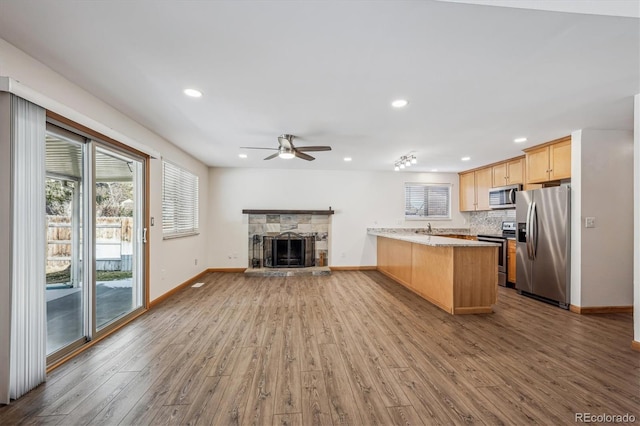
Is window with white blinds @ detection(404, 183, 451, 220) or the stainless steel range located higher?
window with white blinds @ detection(404, 183, 451, 220)

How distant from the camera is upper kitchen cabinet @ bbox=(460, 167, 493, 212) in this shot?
5.96m


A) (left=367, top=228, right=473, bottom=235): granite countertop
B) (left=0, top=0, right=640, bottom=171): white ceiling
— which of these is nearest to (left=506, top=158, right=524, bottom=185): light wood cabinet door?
(left=0, top=0, right=640, bottom=171): white ceiling

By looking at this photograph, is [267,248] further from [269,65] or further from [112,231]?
[269,65]

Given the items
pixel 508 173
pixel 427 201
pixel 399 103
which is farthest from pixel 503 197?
pixel 399 103

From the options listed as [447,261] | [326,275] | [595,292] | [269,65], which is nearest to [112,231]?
[269,65]

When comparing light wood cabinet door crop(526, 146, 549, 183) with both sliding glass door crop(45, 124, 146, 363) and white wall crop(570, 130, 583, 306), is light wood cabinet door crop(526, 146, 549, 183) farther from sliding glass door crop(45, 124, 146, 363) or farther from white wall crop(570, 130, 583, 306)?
sliding glass door crop(45, 124, 146, 363)

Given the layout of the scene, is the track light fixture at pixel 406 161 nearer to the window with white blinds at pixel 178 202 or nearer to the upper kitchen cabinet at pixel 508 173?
the upper kitchen cabinet at pixel 508 173

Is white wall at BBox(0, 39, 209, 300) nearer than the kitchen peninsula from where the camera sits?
Yes

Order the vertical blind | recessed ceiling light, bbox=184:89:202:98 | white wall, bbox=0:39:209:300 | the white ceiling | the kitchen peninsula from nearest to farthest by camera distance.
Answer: the white ceiling < the vertical blind < white wall, bbox=0:39:209:300 < recessed ceiling light, bbox=184:89:202:98 < the kitchen peninsula

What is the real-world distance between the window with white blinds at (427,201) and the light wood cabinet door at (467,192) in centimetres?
30

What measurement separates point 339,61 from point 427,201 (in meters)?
5.66

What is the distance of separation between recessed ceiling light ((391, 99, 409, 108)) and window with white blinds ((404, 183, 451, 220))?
429 centimetres

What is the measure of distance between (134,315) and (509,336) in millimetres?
4486

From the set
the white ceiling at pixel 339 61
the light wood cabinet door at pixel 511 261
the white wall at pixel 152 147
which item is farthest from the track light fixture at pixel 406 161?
the white wall at pixel 152 147
